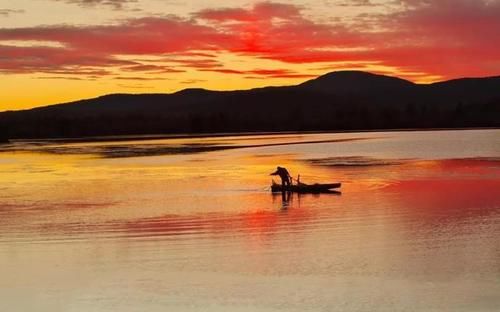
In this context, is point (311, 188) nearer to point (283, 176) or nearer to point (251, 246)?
point (283, 176)

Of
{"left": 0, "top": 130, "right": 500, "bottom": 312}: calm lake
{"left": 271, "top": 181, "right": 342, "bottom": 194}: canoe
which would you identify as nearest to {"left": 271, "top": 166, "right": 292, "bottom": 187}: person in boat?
{"left": 271, "top": 181, "right": 342, "bottom": 194}: canoe

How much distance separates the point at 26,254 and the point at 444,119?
158 m

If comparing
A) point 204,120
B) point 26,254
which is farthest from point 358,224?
point 204,120

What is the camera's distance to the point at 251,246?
20.5 m

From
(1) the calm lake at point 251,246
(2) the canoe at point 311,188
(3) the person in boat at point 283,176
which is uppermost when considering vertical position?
(3) the person in boat at point 283,176

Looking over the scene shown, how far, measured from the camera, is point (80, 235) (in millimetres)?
23391

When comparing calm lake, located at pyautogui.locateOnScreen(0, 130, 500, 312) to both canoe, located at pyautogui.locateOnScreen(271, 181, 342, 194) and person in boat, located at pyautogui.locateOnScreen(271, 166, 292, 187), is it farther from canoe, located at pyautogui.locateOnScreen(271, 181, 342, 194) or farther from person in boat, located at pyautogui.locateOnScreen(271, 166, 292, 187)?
person in boat, located at pyautogui.locateOnScreen(271, 166, 292, 187)

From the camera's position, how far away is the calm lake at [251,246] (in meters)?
15.2

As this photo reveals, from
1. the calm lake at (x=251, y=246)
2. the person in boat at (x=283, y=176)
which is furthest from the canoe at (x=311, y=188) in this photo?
the calm lake at (x=251, y=246)

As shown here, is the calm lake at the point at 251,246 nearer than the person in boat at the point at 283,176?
Yes

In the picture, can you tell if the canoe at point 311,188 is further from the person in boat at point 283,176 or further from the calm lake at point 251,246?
the calm lake at point 251,246

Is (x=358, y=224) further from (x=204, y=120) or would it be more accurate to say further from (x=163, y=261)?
(x=204, y=120)

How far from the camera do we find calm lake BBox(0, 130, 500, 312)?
49.8 ft

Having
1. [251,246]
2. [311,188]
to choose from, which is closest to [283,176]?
[311,188]
